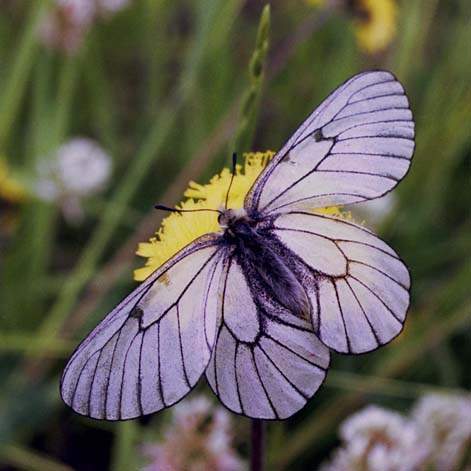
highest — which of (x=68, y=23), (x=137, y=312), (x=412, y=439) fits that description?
(x=68, y=23)

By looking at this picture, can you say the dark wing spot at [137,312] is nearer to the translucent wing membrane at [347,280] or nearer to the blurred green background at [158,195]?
the translucent wing membrane at [347,280]

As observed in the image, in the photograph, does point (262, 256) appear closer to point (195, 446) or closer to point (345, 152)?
point (345, 152)

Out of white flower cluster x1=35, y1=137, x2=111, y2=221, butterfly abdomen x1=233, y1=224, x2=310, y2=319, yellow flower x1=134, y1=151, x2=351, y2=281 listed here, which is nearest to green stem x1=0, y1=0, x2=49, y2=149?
white flower cluster x1=35, y1=137, x2=111, y2=221

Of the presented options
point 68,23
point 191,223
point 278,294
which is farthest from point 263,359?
point 68,23

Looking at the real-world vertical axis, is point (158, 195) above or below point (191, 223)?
above

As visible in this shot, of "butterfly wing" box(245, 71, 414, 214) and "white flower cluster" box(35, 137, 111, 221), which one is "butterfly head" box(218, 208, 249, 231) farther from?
"white flower cluster" box(35, 137, 111, 221)

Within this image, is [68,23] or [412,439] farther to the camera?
[68,23]

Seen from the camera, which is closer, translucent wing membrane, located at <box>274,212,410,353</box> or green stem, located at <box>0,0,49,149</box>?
translucent wing membrane, located at <box>274,212,410,353</box>
